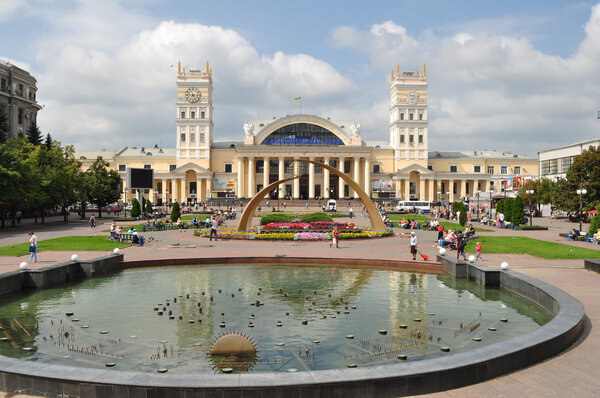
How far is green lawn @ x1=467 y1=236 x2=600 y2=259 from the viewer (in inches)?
1096

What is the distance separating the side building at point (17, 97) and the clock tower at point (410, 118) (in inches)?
2814

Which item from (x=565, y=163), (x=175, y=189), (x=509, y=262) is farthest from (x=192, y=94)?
(x=509, y=262)

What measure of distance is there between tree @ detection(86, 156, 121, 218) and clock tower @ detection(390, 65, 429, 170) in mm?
63794

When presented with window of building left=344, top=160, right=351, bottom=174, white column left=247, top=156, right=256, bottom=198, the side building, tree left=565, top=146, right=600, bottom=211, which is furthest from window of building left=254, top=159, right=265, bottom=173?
tree left=565, top=146, right=600, bottom=211

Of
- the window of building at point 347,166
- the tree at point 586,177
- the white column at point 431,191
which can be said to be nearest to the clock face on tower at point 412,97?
the white column at point 431,191

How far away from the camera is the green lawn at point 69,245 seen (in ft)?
98.1

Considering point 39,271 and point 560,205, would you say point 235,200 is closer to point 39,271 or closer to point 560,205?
point 560,205

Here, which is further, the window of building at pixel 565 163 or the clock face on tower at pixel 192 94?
the clock face on tower at pixel 192 94

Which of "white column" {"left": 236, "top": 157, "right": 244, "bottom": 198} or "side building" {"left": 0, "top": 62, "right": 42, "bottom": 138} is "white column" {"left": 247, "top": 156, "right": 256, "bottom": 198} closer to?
"white column" {"left": 236, "top": 157, "right": 244, "bottom": 198}

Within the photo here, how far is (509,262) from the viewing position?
25281mm

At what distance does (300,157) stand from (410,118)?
27040mm

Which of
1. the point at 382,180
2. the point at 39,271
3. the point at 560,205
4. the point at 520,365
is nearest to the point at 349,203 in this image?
the point at 382,180

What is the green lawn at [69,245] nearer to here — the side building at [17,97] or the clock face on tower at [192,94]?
the side building at [17,97]

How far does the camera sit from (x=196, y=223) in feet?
166
